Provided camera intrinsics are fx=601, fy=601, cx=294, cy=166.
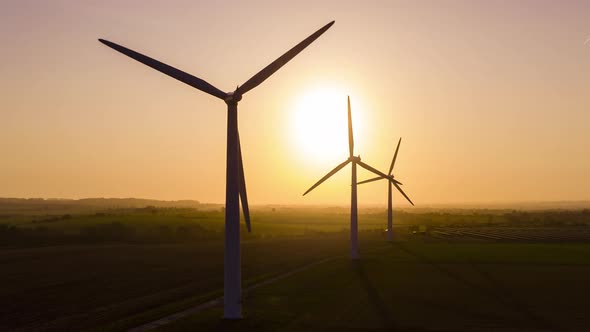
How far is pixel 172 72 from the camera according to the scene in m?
36.1

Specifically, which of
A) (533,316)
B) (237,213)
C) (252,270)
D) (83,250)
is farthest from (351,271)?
(83,250)

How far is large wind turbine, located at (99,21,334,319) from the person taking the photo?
34.0m

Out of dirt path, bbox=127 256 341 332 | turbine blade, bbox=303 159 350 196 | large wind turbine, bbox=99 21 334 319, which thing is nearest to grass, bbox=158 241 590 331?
dirt path, bbox=127 256 341 332

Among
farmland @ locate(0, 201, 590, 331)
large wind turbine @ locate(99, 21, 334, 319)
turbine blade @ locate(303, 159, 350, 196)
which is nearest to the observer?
large wind turbine @ locate(99, 21, 334, 319)

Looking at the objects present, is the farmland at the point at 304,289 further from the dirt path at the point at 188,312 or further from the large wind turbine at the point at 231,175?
the large wind turbine at the point at 231,175

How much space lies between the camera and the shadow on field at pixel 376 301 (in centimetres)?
3538

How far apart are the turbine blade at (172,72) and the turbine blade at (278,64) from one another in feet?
5.60

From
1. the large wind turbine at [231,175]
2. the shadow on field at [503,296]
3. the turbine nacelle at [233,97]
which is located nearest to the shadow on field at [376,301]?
the shadow on field at [503,296]

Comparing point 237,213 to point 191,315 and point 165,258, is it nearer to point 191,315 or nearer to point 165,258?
point 191,315

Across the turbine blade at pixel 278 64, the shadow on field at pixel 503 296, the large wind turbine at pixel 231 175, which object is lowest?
the shadow on field at pixel 503 296

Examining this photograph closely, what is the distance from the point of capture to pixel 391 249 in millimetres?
103000

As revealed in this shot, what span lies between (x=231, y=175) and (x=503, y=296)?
2610cm

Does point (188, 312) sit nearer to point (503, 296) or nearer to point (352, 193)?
point (503, 296)

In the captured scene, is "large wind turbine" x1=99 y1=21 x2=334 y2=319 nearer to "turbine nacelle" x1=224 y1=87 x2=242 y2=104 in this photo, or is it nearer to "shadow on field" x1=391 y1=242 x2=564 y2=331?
"turbine nacelle" x1=224 y1=87 x2=242 y2=104
